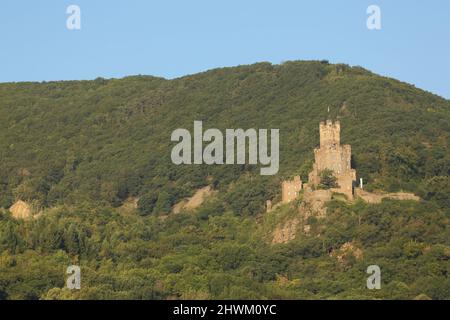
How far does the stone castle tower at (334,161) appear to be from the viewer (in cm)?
10462

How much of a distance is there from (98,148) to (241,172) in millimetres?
24716

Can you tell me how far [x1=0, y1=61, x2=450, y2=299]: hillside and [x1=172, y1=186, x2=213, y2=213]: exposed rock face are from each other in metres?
0.55

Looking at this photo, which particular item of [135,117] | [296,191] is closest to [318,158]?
[296,191]

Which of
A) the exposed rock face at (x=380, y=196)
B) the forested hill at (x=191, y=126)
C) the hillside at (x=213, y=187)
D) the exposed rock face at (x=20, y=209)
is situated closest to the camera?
the hillside at (x=213, y=187)

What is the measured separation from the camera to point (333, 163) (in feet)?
349

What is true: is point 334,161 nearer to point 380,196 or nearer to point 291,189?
point 380,196

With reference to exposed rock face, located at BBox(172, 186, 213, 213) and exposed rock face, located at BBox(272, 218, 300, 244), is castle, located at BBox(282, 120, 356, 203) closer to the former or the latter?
exposed rock face, located at BBox(272, 218, 300, 244)

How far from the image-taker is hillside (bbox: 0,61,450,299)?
96125 mm

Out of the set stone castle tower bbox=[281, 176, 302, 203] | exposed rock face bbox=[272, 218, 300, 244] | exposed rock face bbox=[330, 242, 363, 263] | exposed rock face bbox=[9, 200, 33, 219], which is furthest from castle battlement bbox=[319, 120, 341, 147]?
exposed rock face bbox=[9, 200, 33, 219]

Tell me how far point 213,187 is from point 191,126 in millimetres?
17559

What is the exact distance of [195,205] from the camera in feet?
436

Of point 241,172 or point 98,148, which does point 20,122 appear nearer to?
point 98,148

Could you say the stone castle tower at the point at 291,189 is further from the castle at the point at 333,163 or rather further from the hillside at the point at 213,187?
the hillside at the point at 213,187

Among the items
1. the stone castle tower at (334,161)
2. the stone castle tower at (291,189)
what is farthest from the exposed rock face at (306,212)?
the stone castle tower at (291,189)
